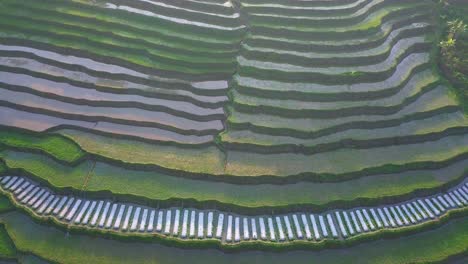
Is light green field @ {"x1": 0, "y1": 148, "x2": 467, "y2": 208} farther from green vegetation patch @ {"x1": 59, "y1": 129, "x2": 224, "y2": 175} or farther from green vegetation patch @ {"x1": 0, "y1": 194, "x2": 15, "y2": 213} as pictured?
green vegetation patch @ {"x1": 0, "y1": 194, "x2": 15, "y2": 213}

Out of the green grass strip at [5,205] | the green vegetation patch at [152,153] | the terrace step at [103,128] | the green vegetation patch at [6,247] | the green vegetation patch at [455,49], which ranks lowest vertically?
the green vegetation patch at [6,247]

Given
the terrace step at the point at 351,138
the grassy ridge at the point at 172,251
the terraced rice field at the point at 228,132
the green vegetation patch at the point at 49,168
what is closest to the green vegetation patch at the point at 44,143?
the terraced rice field at the point at 228,132

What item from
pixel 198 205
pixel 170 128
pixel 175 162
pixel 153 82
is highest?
pixel 153 82

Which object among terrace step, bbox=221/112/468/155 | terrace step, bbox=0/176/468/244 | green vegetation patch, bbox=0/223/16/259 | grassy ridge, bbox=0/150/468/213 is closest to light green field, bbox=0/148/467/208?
grassy ridge, bbox=0/150/468/213

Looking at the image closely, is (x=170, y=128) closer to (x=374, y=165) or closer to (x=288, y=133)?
(x=288, y=133)

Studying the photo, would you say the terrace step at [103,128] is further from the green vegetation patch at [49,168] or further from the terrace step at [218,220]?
the terrace step at [218,220]

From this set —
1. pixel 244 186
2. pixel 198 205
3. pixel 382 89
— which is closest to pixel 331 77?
pixel 382 89
